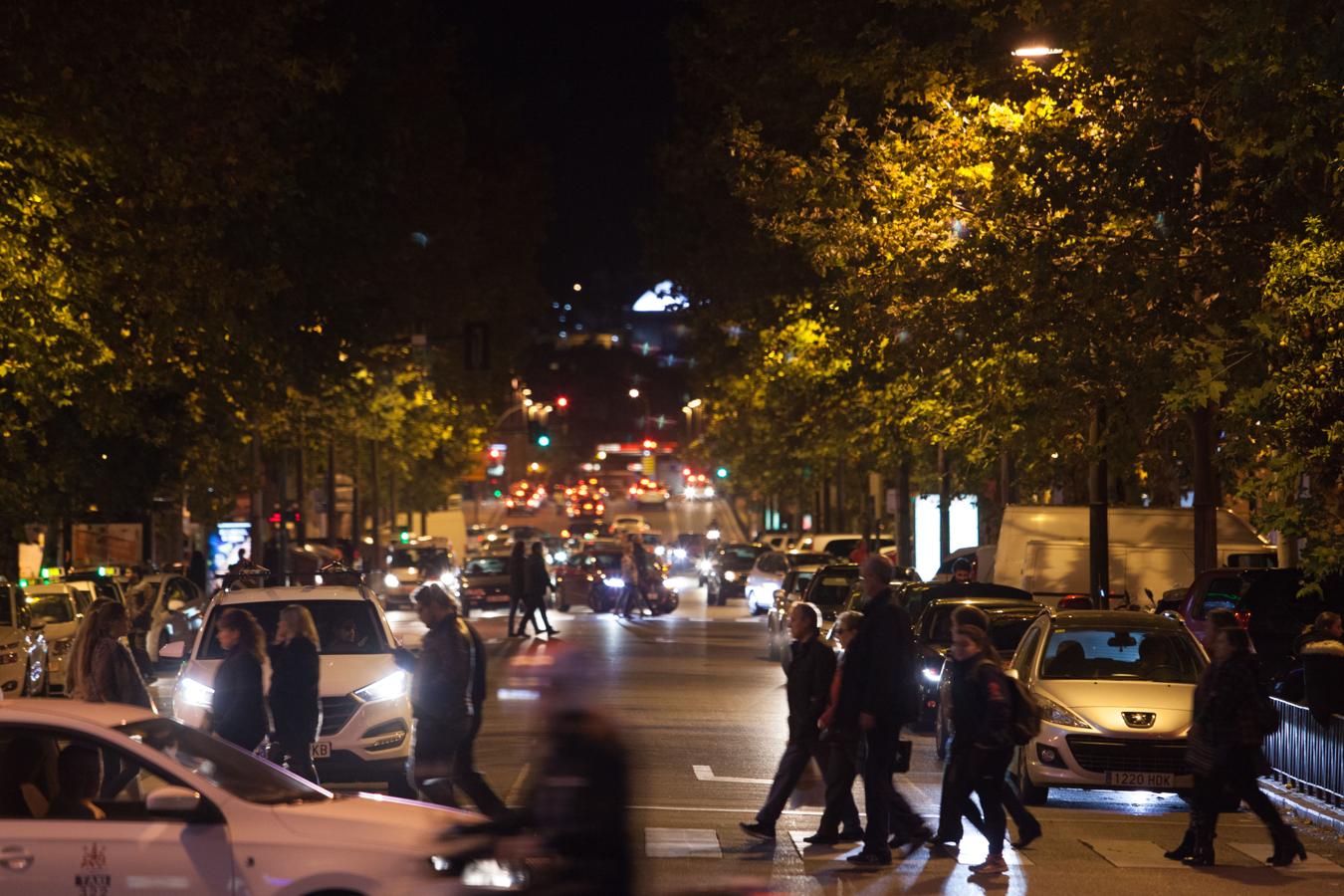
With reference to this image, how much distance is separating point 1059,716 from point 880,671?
3.33 metres

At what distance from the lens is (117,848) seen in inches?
320

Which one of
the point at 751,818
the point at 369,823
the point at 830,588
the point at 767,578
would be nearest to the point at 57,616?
the point at 830,588

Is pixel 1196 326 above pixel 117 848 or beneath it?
above

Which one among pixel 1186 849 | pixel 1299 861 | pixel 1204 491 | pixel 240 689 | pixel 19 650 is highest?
pixel 1204 491

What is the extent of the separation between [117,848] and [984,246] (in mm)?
15654

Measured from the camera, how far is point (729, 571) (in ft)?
184

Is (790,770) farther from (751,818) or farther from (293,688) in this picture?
(293,688)

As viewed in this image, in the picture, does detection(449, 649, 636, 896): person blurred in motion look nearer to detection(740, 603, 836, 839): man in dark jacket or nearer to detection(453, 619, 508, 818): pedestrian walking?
detection(453, 619, 508, 818): pedestrian walking

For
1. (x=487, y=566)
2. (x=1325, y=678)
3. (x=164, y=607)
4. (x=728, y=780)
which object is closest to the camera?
(x=1325, y=678)

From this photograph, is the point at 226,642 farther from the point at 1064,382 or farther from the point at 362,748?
the point at 1064,382

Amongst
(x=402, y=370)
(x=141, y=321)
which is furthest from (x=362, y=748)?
(x=402, y=370)

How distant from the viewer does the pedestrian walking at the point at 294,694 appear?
13922 mm

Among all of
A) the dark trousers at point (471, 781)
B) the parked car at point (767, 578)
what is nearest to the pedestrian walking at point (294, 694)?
the dark trousers at point (471, 781)

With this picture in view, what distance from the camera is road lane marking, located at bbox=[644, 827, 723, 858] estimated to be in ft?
42.2
